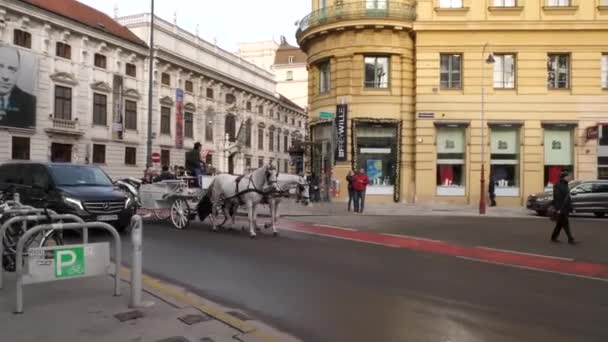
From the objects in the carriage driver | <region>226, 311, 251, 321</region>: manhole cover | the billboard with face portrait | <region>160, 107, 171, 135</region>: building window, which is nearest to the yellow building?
the carriage driver

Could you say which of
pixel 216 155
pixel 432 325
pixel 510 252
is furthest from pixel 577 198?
pixel 216 155

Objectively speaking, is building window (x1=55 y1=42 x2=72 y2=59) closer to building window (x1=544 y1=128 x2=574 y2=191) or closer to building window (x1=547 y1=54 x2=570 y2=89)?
building window (x1=547 y1=54 x2=570 y2=89)

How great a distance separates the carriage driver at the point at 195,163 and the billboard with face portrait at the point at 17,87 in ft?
92.4

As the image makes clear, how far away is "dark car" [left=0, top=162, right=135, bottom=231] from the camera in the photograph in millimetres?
11828

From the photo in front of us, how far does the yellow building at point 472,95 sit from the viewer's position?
27.4 m

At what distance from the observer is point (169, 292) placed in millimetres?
6766

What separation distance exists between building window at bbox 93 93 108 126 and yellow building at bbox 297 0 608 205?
26.8 metres

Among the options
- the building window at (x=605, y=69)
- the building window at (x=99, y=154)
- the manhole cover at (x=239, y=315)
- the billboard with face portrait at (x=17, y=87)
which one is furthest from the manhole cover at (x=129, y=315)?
the building window at (x=99, y=154)

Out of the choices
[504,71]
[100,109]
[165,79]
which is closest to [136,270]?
[504,71]

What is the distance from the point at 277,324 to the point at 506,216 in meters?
18.2

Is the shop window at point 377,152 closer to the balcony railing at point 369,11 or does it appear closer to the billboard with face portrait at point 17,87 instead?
the balcony railing at point 369,11

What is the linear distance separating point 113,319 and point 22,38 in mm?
39776

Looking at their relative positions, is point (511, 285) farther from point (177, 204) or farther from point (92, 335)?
point (177, 204)

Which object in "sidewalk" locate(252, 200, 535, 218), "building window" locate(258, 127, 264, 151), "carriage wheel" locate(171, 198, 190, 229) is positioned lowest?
"sidewalk" locate(252, 200, 535, 218)
